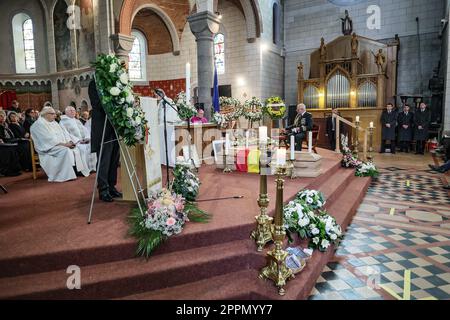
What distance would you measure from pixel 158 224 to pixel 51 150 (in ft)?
12.0

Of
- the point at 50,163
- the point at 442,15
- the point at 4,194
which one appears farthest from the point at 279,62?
the point at 4,194

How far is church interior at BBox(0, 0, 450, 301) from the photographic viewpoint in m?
2.71

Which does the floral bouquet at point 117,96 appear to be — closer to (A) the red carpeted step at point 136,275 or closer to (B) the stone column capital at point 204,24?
(A) the red carpeted step at point 136,275

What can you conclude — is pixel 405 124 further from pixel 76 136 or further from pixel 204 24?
pixel 76 136

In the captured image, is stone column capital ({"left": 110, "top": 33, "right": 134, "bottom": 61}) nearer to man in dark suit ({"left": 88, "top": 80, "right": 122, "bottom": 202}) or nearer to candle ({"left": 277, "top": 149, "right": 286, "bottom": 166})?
man in dark suit ({"left": 88, "top": 80, "right": 122, "bottom": 202})

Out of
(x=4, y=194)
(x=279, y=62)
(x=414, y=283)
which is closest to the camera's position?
(x=414, y=283)

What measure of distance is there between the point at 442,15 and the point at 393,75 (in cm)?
263

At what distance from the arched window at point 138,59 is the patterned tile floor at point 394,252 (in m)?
13.4

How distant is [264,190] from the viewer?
3006 mm

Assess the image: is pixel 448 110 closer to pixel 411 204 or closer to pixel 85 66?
pixel 411 204

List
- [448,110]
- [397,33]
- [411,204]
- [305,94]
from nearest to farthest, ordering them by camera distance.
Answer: [411,204] → [448,110] → [397,33] → [305,94]

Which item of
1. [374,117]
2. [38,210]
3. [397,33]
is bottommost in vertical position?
[38,210]

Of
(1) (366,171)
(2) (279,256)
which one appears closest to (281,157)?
(2) (279,256)

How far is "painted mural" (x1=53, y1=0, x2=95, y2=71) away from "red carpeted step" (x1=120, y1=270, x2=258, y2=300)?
475 inches
